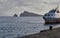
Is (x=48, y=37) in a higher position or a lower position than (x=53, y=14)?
higher

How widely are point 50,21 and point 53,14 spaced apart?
581cm

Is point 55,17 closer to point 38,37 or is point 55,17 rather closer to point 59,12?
point 59,12

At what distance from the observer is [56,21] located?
9350 centimetres

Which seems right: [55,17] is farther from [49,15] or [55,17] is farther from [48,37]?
[48,37]

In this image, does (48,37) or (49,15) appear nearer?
(48,37)

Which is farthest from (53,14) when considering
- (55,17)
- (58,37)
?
(58,37)

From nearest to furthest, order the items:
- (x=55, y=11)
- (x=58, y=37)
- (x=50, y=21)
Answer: (x=58, y=37) < (x=50, y=21) < (x=55, y=11)

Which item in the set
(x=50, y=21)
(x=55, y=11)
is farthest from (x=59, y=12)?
(x=50, y=21)

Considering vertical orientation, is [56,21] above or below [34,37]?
below

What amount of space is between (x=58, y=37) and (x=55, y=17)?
74911mm

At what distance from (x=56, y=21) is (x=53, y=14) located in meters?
4.28

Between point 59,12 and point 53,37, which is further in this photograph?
point 59,12

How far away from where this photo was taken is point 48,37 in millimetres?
20828

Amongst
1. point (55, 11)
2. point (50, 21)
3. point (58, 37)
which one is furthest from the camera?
point (55, 11)
